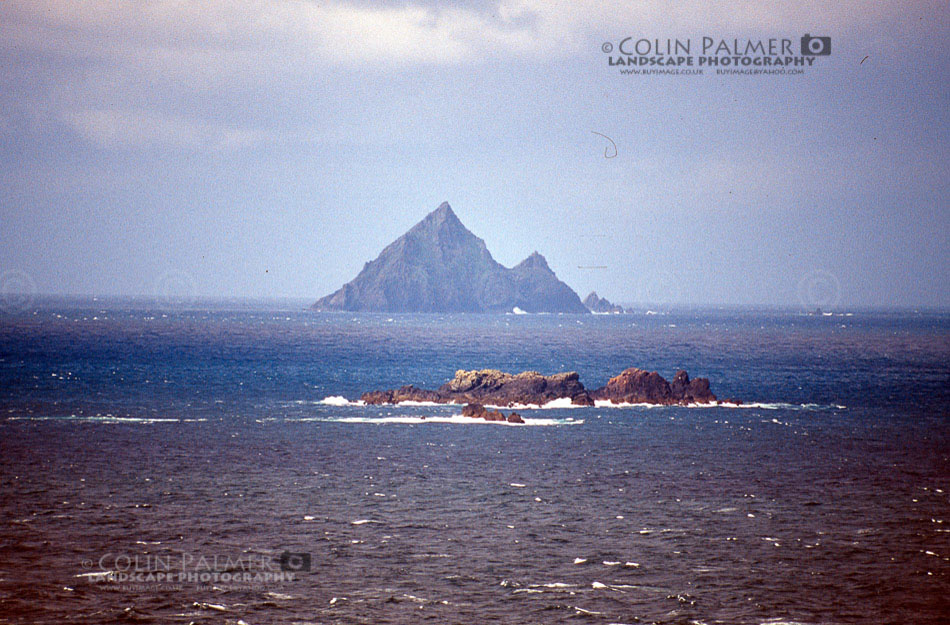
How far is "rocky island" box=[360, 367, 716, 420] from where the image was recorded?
246ft

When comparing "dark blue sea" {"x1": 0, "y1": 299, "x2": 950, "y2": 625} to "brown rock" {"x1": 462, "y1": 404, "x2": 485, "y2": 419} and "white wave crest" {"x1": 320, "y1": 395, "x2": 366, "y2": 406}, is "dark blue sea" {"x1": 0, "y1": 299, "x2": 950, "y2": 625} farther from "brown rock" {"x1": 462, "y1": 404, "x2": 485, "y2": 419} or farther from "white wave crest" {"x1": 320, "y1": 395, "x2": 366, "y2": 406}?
"brown rock" {"x1": 462, "y1": 404, "x2": 485, "y2": 419}

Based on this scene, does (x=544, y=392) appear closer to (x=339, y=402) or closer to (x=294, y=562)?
(x=339, y=402)

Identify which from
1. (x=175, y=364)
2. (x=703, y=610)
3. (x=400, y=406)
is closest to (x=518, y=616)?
(x=703, y=610)

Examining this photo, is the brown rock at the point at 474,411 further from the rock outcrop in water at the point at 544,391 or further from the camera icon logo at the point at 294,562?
the camera icon logo at the point at 294,562

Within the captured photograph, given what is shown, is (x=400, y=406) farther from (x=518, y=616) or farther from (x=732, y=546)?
(x=518, y=616)

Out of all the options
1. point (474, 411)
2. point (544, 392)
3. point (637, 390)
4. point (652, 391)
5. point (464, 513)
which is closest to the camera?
point (464, 513)

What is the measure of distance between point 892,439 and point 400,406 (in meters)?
39.4

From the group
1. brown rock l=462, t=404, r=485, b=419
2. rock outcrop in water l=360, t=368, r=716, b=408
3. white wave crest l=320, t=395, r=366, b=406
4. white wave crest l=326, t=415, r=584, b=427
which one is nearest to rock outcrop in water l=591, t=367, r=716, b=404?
rock outcrop in water l=360, t=368, r=716, b=408

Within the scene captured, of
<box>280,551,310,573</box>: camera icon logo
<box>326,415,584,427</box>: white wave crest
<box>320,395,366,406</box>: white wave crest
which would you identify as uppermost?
<box>280,551,310,573</box>: camera icon logo

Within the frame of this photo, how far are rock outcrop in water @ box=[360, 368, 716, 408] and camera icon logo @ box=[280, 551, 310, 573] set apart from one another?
47506 millimetres

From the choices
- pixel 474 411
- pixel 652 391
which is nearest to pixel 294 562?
pixel 474 411

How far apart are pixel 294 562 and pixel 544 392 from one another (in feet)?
169

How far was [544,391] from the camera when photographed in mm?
76312

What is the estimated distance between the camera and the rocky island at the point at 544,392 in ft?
246
